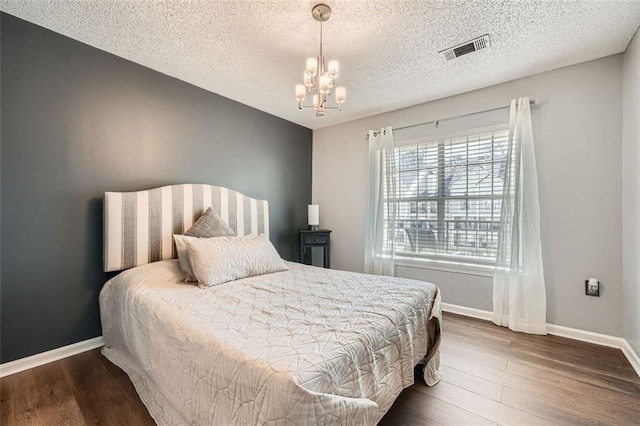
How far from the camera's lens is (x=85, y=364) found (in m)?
2.04

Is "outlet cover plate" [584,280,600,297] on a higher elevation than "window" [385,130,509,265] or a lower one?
lower

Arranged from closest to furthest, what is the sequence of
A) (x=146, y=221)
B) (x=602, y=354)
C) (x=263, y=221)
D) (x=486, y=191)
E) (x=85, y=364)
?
(x=85, y=364)
(x=602, y=354)
(x=146, y=221)
(x=486, y=191)
(x=263, y=221)

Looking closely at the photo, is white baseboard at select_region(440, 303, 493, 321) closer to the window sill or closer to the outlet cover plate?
the window sill

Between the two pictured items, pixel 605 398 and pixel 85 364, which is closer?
pixel 605 398

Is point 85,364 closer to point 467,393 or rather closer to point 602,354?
point 467,393

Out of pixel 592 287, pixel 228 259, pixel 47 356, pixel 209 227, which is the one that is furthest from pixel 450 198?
pixel 47 356

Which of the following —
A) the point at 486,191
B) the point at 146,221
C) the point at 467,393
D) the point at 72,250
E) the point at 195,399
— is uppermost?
the point at 486,191

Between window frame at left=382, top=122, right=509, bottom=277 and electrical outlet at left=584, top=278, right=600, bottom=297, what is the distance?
2.36 feet

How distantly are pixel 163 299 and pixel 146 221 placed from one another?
1027 millimetres

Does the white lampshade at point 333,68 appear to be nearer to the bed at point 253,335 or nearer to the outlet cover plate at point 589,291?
the bed at point 253,335

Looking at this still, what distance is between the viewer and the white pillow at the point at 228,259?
6.77 feet

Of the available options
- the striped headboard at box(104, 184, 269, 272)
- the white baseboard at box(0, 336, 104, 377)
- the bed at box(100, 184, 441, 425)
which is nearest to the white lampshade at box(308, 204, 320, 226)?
the striped headboard at box(104, 184, 269, 272)

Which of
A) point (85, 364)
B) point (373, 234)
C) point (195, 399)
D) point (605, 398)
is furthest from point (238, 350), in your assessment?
point (373, 234)

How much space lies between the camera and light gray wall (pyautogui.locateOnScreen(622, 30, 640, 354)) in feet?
6.57
